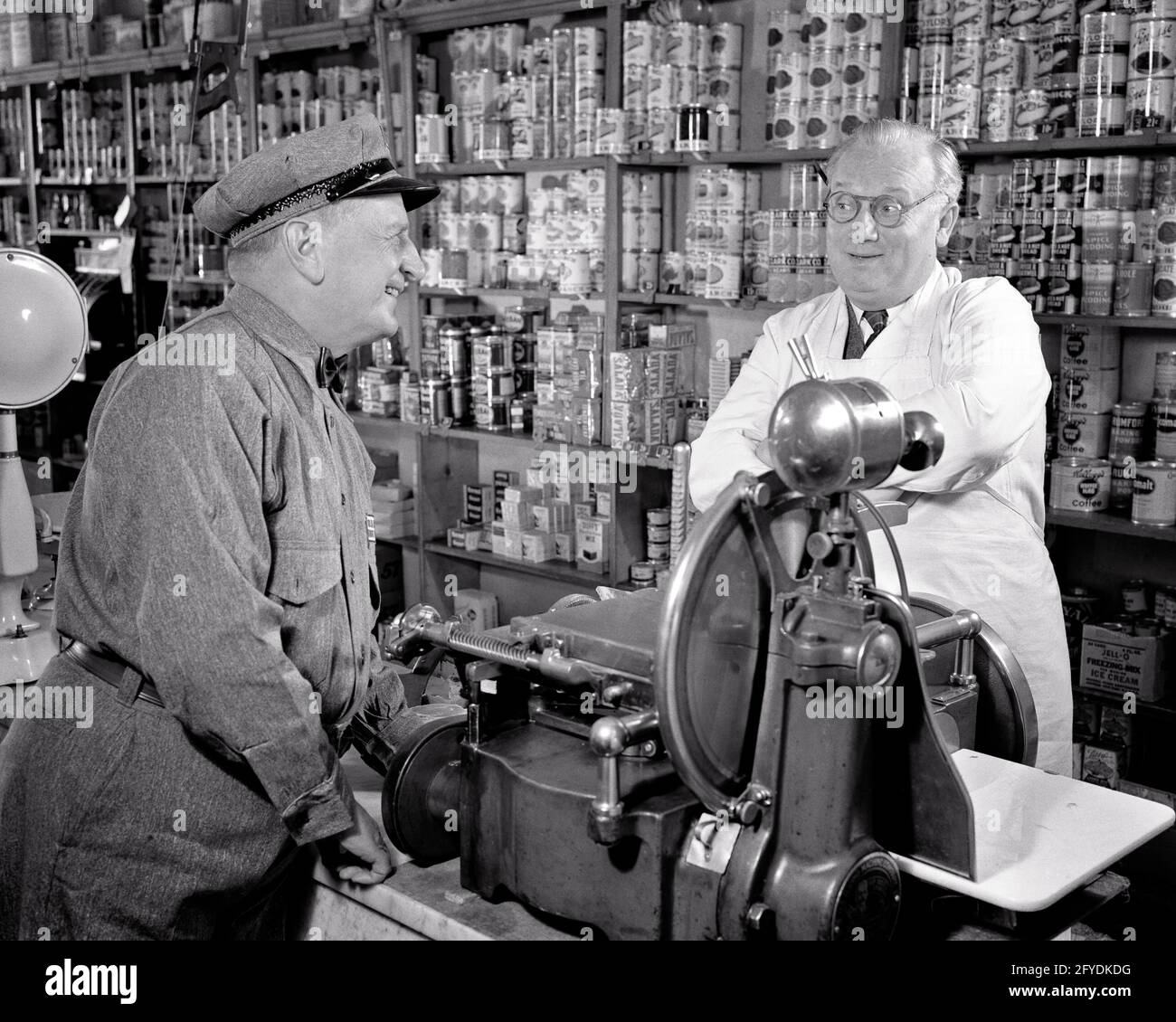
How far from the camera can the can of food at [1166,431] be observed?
3137 mm

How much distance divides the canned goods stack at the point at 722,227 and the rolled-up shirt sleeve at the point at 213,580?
2370 mm

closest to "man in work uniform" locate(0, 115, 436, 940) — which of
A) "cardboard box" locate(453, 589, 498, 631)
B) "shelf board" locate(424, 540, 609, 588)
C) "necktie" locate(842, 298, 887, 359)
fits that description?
"necktie" locate(842, 298, 887, 359)

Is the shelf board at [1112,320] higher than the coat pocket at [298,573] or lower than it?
higher

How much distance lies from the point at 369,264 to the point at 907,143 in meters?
1.11

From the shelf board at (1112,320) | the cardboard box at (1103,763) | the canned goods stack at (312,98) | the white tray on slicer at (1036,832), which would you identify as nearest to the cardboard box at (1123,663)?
the cardboard box at (1103,763)

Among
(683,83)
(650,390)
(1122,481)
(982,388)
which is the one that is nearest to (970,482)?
(982,388)

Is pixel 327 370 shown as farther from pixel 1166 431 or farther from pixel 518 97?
pixel 518 97

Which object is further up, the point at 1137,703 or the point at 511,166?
the point at 511,166

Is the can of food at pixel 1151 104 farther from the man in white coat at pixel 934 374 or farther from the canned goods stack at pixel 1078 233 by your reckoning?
the man in white coat at pixel 934 374

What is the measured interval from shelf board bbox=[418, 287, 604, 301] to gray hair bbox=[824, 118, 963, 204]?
1750 mm

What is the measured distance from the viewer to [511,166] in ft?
13.8

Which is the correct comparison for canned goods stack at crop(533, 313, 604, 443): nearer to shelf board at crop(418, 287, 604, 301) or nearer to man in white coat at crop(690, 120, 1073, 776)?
shelf board at crop(418, 287, 604, 301)

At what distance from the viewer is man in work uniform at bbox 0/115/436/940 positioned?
1.47 meters

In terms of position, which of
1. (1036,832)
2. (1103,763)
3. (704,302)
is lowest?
(1103,763)
